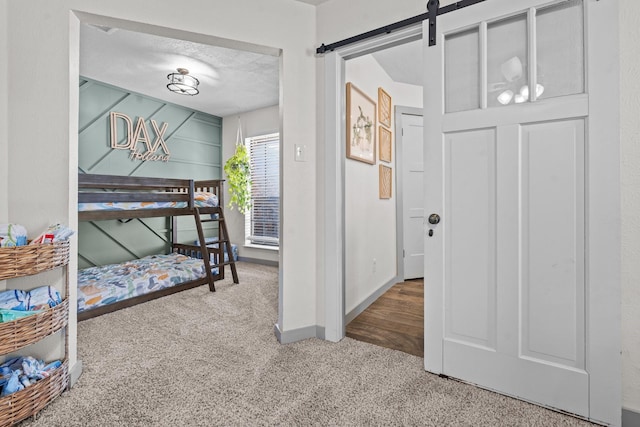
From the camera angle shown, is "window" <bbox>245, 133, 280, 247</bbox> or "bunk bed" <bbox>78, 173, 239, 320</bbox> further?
"window" <bbox>245, 133, 280, 247</bbox>

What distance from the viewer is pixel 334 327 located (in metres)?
2.13

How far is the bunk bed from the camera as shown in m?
2.72

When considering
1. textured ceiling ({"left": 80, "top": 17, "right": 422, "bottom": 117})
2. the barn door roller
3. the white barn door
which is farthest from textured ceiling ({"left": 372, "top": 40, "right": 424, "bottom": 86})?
the white barn door

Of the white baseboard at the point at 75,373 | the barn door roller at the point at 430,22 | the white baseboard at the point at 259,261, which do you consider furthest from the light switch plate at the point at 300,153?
the white baseboard at the point at 259,261

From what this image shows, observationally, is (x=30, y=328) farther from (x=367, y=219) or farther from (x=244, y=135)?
(x=244, y=135)

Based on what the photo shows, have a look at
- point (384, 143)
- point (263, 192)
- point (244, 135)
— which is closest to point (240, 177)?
point (263, 192)

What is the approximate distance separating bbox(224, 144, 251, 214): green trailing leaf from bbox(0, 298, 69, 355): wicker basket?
3459 mm

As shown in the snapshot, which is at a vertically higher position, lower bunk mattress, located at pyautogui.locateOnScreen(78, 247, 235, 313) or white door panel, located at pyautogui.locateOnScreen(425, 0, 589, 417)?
white door panel, located at pyautogui.locateOnScreen(425, 0, 589, 417)

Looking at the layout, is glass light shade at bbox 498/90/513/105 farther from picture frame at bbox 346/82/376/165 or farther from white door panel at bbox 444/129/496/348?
picture frame at bbox 346/82/376/165

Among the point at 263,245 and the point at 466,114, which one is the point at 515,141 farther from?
the point at 263,245

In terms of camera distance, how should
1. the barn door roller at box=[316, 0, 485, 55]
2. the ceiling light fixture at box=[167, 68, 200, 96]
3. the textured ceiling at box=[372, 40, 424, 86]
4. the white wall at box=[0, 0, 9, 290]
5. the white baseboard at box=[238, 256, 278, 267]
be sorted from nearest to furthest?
the white wall at box=[0, 0, 9, 290] < the barn door roller at box=[316, 0, 485, 55] < the textured ceiling at box=[372, 40, 424, 86] < the ceiling light fixture at box=[167, 68, 200, 96] < the white baseboard at box=[238, 256, 278, 267]

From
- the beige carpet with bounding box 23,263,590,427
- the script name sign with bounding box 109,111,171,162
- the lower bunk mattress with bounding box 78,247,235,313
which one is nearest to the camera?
the beige carpet with bounding box 23,263,590,427

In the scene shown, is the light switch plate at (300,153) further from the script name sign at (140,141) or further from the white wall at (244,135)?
the script name sign at (140,141)

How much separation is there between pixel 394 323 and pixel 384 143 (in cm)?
196
